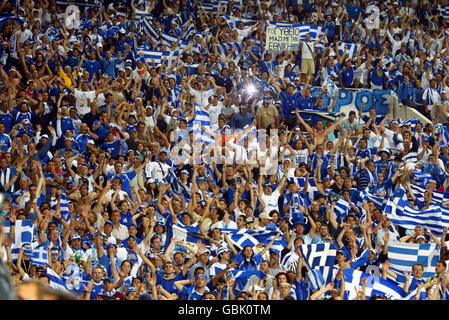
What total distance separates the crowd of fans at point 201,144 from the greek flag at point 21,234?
0.36 ft

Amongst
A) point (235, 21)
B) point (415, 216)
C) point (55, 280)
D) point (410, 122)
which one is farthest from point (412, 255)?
point (235, 21)

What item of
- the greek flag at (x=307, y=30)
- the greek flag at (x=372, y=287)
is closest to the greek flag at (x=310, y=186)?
the greek flag at (x=372, y=287)

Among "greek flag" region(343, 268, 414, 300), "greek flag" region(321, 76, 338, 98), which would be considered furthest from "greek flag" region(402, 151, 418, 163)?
"greek flag" region(343, 268, 414, 300)

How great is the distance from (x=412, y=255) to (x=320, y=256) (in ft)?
4.89

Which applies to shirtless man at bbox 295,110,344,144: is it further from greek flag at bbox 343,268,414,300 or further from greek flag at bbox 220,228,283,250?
greek flag at bbox 343,268,414,300

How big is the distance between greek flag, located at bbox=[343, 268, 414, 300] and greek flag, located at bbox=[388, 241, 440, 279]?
2.67ft

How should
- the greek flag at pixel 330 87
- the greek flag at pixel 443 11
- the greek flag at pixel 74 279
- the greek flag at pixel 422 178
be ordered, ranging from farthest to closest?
the greek flag at pixel 443 11, the greek flag at pixel 330 87, the greek flag at pixel 422 178, the greek flag at pixel 74 279

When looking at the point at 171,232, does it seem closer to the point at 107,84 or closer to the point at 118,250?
the point at 118,250

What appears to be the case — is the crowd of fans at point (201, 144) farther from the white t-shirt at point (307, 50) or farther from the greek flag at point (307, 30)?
the greek flag at point (307, 30)

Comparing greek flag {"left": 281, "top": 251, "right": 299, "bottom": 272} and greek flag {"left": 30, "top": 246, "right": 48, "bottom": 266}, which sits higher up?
greek flag {"left": 30, "top": 246, "right": 48, "bottom": 266}

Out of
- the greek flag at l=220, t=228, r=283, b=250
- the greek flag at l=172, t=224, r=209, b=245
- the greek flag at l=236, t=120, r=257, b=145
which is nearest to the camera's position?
the greek flag at l=220, t=228, r=283, b=250

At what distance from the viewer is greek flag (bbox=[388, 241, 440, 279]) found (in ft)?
37.3

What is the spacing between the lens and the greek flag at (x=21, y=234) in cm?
1065

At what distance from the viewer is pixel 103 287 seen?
10.1 m
